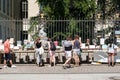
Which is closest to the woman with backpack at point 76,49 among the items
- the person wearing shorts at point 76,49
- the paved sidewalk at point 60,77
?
the person wearing shorts at point 76,49

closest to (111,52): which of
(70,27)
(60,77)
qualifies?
(70,27)

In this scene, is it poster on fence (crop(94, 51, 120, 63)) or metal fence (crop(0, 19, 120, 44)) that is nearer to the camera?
poster on fence (crop(94, 51, 120, 63))

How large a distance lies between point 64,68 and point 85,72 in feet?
7.24

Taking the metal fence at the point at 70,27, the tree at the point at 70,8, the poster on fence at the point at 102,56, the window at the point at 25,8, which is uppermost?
the window at the point at 25,8

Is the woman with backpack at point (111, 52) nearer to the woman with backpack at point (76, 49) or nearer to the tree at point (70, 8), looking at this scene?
the woman with backpack at point (76, 49)

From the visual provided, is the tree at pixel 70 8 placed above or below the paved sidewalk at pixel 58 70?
above

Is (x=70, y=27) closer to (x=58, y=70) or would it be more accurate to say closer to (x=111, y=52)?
(x=111, y=52)

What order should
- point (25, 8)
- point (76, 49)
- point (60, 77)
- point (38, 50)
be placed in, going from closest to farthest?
1. point (60, 77)
2. point (38, 50)
3. point (76, 49)
4. point (25, 8)

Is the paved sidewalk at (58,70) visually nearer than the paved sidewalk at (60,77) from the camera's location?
No

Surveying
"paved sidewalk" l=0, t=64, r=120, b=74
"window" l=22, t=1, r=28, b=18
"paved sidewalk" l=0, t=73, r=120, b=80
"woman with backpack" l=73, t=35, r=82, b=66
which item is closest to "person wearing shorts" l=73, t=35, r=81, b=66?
"woman with backpack" l=73, t=35, r=82, b=66

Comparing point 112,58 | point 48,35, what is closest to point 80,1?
point 48,35

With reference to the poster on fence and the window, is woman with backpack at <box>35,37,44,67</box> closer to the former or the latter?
the poster on fence

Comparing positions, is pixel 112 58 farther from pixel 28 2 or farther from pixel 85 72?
pixel 28 2

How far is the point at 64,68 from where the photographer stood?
2339cm
